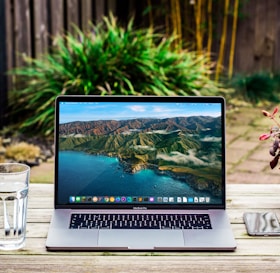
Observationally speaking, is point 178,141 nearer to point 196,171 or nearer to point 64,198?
point 196,171

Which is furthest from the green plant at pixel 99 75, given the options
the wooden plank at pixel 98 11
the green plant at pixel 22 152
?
the wooden plank at pixel 98 11

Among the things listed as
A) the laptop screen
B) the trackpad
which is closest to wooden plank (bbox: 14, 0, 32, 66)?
the laptop screen

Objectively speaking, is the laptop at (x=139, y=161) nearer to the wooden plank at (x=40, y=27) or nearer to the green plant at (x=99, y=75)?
the green plant at (x=99, y=75)

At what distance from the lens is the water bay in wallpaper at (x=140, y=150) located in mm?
1969

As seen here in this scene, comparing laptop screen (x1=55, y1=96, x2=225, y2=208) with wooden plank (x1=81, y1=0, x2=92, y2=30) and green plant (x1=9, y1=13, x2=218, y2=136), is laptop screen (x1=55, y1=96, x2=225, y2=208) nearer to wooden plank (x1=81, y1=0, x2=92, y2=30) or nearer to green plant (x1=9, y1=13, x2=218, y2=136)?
green plant (x1=9, y1=13, x2=218, y2=136)

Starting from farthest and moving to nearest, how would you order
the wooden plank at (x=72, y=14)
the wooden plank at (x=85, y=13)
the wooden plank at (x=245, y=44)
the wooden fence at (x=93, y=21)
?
A: the wooden plank at (x=245, y=44) → the wooden plank at (x=85, y=13) → the wooden plank at (x=72, y=14) → the wooden fence at (x=93, y=21)

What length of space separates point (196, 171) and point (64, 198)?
1.14 feet

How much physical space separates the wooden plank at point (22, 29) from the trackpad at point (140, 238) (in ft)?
12.0

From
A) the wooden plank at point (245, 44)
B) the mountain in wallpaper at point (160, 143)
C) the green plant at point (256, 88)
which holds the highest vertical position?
the mountain in wallpaper at point (160, 143)

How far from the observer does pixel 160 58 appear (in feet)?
17.8

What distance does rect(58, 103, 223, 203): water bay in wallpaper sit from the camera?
1969 millimetres

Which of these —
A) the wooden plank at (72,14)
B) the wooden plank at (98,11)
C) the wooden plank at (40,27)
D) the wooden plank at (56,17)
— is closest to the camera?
the wooden plank at (40,27)

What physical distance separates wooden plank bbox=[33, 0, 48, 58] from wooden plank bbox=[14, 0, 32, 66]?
8 cm

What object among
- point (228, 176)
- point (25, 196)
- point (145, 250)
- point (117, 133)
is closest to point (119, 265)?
point (145, 250)
